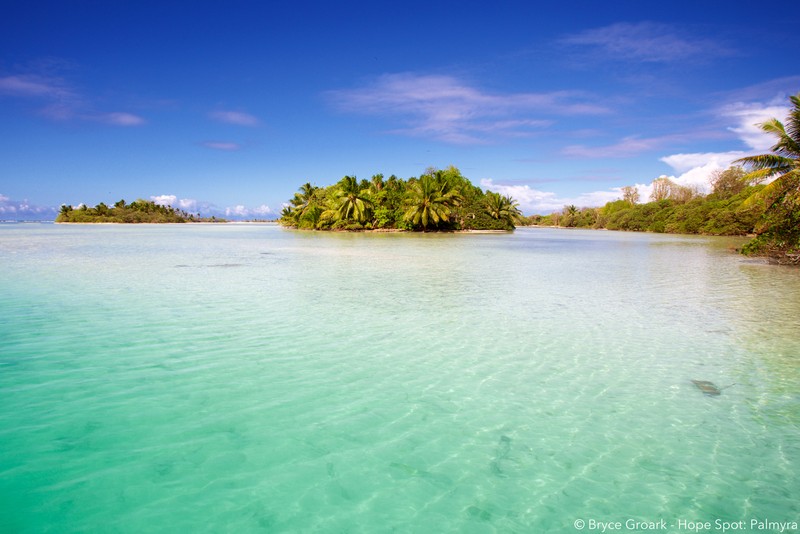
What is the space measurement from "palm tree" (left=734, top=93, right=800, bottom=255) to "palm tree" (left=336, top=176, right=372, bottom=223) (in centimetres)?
3924

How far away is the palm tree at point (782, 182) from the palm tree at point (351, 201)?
3924 cm

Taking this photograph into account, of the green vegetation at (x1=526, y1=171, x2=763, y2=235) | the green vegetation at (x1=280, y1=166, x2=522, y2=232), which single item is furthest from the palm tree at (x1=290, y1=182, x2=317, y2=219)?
the green vegetation at (x1=526, y1=171, x2=763, y2=235)

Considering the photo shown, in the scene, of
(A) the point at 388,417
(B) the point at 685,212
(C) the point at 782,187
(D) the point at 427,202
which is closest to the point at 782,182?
(C) the point at 782,187

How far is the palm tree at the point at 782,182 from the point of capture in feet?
61.7

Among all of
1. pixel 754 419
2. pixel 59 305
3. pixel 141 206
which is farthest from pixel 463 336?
pixel 141 206

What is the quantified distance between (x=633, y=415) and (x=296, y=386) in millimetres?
3916

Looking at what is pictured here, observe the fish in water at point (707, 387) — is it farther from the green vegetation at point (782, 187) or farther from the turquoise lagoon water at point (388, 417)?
the green vegetation at point (782, 187)

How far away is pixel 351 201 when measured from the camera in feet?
176

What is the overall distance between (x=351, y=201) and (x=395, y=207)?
22.8ft

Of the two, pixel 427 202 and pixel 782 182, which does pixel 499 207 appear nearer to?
pixel 427 202

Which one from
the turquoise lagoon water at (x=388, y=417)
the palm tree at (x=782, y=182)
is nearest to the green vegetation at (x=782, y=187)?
the palm tree at (x=782, y=182)

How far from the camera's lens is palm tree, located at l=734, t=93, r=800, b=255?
741 inches

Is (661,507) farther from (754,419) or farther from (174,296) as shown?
(174,296)

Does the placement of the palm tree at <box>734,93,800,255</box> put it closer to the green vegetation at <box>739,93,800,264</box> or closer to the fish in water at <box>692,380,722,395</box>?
the green vegetation at <box>739,93,800,264</box>
